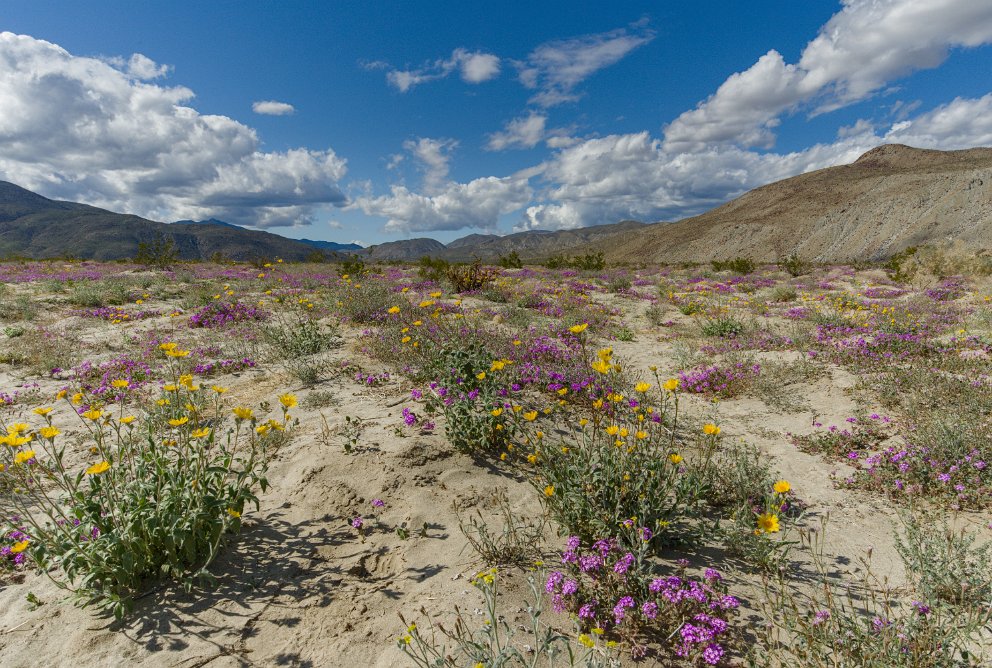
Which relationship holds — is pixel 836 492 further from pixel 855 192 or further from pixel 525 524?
pixel 855 192

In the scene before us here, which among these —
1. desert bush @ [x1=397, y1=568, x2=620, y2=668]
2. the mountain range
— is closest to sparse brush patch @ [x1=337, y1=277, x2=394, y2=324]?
desert bush @ [x1=397, y1=568, x2=620, y2=668]

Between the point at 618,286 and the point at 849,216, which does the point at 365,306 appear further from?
the point at 849,216

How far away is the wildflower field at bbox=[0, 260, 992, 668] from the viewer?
243 cm

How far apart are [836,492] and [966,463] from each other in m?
1.11

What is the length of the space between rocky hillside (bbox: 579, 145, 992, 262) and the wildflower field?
59.9 metres

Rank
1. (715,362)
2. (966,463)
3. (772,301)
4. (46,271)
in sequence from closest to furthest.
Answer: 1. (966,463)
2. (715,362)
3. (772,301)
4. (46,271)

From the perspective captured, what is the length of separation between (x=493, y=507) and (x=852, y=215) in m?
106

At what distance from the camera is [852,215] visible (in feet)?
265

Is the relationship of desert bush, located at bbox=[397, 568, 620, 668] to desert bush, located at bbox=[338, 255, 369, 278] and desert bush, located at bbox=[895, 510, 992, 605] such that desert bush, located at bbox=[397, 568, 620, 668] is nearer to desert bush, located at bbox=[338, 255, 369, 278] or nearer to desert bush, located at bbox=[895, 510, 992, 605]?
desert bush, located at bbox=[895, 510, 992, 605]

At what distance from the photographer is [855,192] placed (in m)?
87.6

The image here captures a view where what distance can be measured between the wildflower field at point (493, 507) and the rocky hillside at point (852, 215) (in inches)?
2359

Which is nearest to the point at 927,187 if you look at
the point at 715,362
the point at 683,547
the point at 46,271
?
the point at 715,362

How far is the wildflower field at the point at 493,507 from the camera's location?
2.43 metres

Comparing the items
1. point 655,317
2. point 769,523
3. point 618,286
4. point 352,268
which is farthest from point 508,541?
point 352,268
